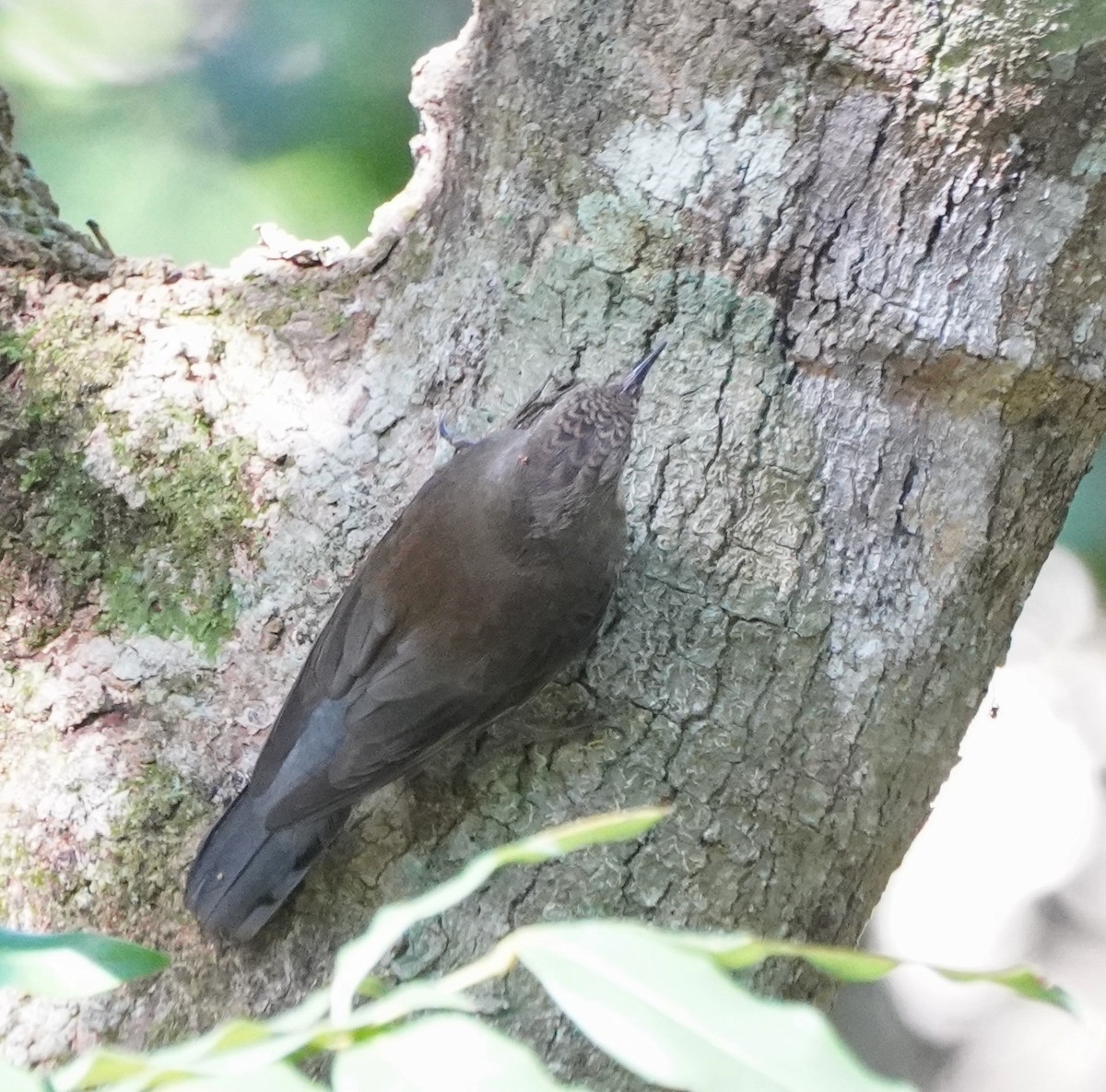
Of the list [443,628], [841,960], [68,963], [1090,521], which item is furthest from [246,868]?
[1090,521]

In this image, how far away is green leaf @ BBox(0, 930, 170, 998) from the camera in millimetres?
733

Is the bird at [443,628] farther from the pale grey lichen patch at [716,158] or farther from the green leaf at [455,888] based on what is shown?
the green leaf at [455,888]

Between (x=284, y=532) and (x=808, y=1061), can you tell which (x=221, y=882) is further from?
(x=808, y=1061)

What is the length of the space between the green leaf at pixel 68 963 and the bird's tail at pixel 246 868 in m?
0.80

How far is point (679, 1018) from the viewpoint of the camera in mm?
594

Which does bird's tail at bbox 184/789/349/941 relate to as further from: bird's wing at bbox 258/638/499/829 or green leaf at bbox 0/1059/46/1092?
green leaf at bbox 0/1059/46/1092

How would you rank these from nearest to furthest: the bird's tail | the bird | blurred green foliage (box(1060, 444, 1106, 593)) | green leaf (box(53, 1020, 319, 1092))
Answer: green leaf (box(53, 1020, 319, 1092)) < the bird's tail < the bird < blurred green foliage (box(1060, 444, 1106, 593))

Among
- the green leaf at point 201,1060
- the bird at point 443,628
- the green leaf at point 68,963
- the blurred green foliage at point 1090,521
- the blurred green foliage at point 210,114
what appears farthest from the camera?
the blurred green foliage at point 1090,521

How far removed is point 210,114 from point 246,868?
1856 mm

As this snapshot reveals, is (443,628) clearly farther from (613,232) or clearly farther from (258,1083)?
(258,1083)

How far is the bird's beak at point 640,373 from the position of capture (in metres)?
1.78

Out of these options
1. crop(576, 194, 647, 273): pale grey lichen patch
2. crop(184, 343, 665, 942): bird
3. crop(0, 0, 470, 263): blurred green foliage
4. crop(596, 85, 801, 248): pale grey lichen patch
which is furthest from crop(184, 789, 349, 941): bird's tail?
crop(0, 0, 470, 263): blurred green foliage

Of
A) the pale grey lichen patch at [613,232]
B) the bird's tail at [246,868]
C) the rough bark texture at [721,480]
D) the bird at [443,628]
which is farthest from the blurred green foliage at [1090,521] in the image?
the bird's tail at [246,868]

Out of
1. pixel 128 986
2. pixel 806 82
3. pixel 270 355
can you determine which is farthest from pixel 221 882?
pixel 806 82
